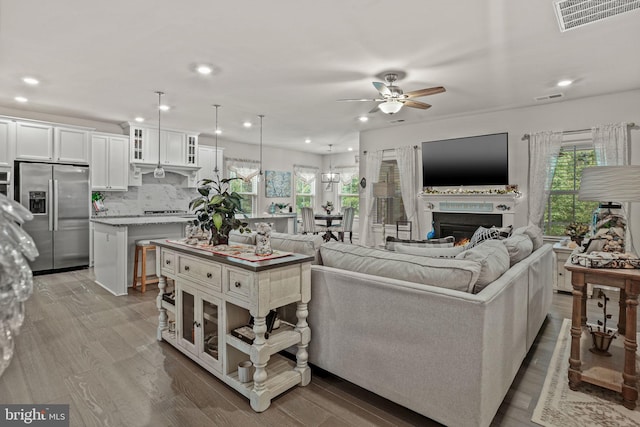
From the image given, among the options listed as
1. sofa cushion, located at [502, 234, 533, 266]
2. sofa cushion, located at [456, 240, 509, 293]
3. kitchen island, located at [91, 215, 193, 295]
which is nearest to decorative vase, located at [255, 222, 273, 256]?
sofa cushion, located at [456, 240, 509, 293]

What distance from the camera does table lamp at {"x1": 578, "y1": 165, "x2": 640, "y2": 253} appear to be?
2.11 metres

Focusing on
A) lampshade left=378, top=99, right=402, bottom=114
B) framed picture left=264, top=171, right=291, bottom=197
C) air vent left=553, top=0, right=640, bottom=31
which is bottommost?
framed picture left=264, top=171, right=291, bottom=197

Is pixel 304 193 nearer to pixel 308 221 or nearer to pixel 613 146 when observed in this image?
pixel 308 221

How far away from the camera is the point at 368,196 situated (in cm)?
694

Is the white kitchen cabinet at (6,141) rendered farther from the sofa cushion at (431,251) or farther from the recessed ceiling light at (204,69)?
the sofa cushion at (431,251)

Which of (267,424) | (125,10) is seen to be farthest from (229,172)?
(267,424)

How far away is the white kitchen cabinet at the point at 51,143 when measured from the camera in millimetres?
5160

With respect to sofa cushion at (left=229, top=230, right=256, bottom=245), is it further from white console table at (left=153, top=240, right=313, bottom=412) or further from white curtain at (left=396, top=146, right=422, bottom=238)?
white curtain at (left=396, top=146, right=422, bottom=238)

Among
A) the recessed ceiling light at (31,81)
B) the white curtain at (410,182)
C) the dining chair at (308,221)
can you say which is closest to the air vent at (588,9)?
the white curtain at (410,182)

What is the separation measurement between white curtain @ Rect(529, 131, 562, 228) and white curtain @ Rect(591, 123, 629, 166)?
0.43 metres

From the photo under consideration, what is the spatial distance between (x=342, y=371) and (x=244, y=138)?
6.49 m

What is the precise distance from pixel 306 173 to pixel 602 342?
811 centimetres

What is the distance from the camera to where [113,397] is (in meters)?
2.10

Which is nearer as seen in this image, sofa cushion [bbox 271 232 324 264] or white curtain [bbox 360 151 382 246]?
sofa cushion [bbox 271 232 324 264]
